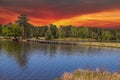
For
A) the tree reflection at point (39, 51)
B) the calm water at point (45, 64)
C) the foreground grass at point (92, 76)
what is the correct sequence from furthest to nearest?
the tree reflection at point (39, 51), the calm water at point (45, 64), the foreground grass at point (92, 76)

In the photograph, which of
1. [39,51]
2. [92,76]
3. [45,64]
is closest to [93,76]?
[92,76]

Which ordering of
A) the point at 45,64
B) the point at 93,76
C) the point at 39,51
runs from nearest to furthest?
1. the point at 93,76
2. the point at 45,64
3. the point at 39,51

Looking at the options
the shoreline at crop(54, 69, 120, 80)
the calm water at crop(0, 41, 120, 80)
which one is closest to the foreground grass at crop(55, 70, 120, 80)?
the shoreline at crop(54, 69, 120, 80)

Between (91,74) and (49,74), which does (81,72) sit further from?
(49,74)

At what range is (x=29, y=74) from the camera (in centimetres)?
4031

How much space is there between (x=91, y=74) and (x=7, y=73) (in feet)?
47.4

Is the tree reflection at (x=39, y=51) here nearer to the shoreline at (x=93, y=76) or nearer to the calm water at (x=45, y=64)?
the calm water at (x=45, y=64)

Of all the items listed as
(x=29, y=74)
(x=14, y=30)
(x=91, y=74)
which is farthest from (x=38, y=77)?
(x=14, y=30)

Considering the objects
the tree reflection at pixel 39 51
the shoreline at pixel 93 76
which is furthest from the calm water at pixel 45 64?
the shoreline at pixel 93 76

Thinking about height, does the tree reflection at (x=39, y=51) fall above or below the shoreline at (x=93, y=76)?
below

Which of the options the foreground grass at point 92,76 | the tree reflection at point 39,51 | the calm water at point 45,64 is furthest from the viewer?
the tree reflection at point 39,51

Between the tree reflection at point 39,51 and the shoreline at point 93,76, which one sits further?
the tree reflection at point 39,51

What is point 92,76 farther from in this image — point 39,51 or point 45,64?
point 39,51

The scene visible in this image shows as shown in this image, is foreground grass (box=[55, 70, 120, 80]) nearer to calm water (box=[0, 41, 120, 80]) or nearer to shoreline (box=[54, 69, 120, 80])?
shoreline (box=[54, 69, 120, 80])
